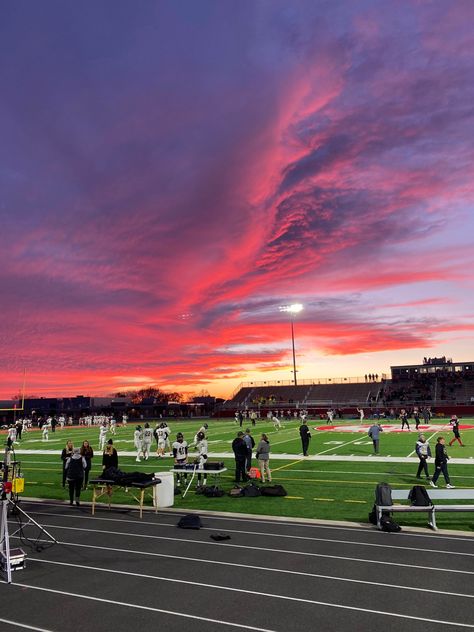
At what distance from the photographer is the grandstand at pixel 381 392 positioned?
78875 mm

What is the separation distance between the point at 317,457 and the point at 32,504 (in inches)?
551

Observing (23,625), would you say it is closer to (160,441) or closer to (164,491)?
(164,491)

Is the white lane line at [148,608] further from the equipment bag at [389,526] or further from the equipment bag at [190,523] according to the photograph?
the equipment bag at [389,526]

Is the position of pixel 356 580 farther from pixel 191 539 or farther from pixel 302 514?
pixel 302 514

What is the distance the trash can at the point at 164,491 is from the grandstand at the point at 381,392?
59852 millimetres

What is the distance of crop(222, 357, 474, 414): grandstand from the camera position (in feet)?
259

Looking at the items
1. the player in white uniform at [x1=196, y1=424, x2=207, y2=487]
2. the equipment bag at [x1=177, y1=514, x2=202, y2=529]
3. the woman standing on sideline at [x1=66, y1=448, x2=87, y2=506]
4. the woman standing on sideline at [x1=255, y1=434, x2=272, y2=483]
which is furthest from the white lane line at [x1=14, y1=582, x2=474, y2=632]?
the woman standing on sideline at [x1=255, y1=434, x2=272, y2=483]

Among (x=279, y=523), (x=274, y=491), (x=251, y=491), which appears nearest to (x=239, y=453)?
(x=251, y=491)

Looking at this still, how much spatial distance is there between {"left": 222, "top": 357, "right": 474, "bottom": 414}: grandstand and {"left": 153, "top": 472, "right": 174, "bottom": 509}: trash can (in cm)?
5985

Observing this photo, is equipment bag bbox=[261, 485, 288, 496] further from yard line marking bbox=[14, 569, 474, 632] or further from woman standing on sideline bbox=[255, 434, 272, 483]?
yard line marking bbox=[14, 569, 474, 632]

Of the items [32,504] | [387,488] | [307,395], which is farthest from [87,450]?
[307,395]

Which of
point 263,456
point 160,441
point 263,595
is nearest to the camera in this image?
point 263,595

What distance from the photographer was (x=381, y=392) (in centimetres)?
8475

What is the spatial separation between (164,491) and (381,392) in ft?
251
